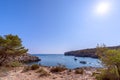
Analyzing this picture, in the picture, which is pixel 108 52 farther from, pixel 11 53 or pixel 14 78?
pixel 11 53

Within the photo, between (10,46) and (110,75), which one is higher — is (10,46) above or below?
above

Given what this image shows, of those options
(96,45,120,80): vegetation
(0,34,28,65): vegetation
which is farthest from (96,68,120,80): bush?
(0,34,28,65): vegetation

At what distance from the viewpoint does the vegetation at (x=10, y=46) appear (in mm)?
18297

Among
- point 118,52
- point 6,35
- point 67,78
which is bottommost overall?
point 67,78

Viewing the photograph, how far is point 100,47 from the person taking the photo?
9.25m

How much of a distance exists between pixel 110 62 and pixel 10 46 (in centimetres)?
1268

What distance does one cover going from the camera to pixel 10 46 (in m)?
18.6

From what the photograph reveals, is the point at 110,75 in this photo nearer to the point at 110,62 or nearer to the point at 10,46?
the point at 110,62

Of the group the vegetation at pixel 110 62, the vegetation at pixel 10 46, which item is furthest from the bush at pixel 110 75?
the vegetation at pixel 10 46

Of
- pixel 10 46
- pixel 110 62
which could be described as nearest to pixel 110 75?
pixel 110 62

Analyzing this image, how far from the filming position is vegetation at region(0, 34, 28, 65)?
60.0ft

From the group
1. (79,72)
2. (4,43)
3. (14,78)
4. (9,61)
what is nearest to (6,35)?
(4,43)

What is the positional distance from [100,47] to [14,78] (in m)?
6.15

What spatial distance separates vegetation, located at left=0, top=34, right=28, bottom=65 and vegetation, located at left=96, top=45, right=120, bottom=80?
450 inches
